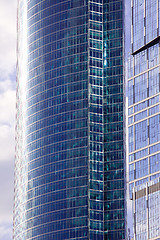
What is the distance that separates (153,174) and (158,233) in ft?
45.7

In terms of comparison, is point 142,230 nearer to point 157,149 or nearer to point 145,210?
point 145,210

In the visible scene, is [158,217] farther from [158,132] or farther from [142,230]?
[158,132]

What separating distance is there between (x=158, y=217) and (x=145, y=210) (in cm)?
551

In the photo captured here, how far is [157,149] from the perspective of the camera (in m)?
199

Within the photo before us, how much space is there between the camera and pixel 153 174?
198m

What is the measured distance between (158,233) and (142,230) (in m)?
7.43

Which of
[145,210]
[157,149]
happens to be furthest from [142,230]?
[157,149]

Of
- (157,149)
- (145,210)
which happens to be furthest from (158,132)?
(145,210)

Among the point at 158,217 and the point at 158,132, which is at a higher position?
the point at 158,132

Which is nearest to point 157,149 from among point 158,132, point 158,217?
point 158,132

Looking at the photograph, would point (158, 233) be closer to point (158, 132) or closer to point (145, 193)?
point (145, 193)

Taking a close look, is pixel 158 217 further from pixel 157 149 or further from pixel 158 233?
pixel 157 149

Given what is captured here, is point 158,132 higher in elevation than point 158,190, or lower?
higher

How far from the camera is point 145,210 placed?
19862 centimetres
